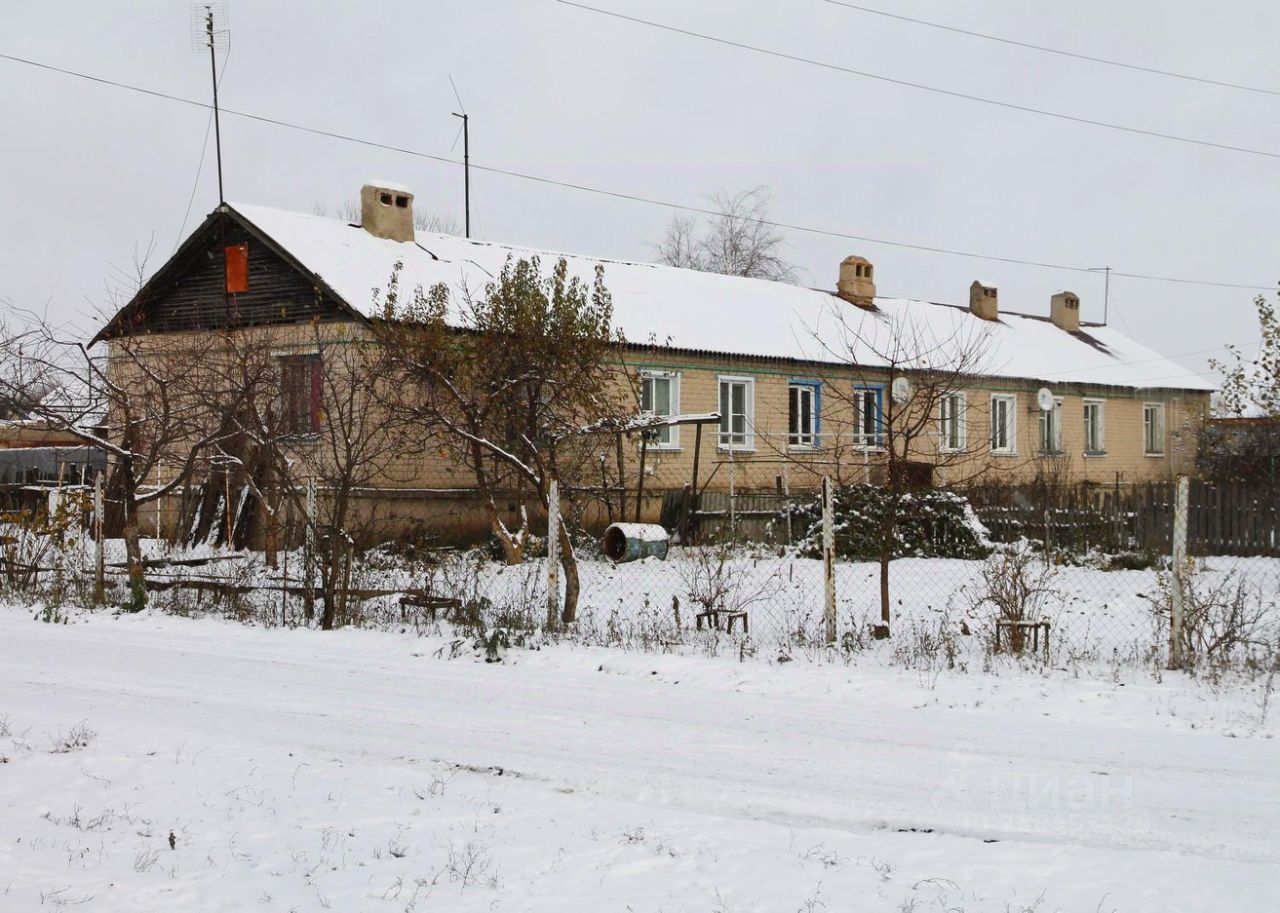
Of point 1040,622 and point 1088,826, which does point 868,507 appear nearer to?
point 1040,622

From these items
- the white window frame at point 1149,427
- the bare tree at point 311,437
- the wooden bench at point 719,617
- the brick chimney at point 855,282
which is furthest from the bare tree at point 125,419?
the white window frame at point 1149,427

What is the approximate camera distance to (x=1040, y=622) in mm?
9328

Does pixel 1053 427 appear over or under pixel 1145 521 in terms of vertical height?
over

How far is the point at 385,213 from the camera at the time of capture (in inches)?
914

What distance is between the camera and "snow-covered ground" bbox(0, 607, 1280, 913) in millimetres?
4742

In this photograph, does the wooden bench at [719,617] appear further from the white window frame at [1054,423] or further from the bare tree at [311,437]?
the white window frame at [1054,423]

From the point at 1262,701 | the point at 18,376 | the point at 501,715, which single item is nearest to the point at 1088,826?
the point at 1262,701

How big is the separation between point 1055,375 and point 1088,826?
1063 inches

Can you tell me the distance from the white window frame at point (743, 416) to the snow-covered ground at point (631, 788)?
14310 mm

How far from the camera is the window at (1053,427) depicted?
2972 cm

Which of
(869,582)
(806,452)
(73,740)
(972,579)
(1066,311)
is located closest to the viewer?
(73,740)

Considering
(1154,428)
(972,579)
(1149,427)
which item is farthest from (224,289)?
(1154,428)

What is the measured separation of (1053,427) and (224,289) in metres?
20.6

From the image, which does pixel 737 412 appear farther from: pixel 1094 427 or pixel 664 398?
pixel 1094 427
